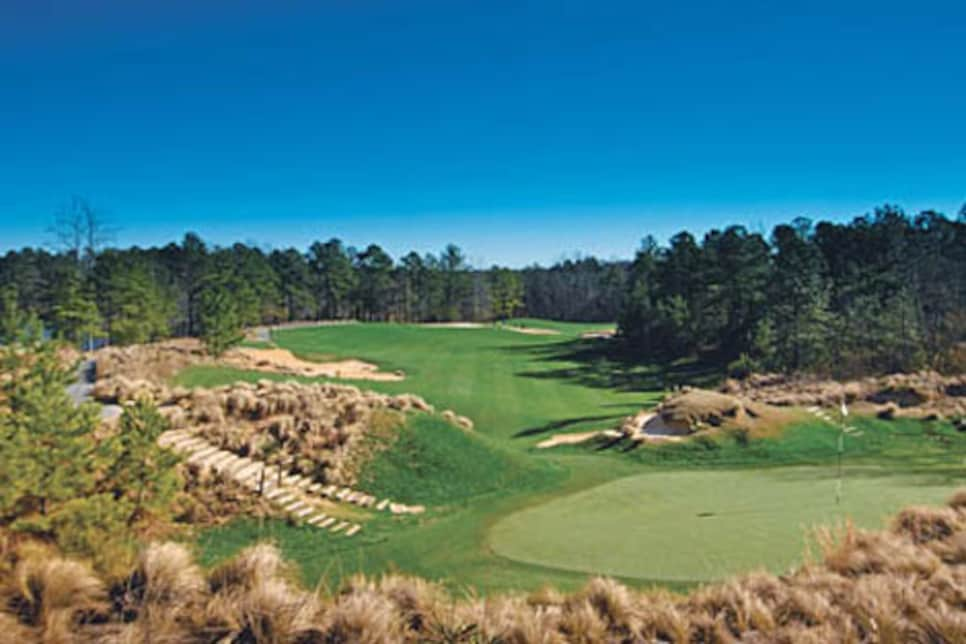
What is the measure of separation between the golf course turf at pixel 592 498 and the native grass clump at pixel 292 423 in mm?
734

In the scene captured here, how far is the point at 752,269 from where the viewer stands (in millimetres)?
44188

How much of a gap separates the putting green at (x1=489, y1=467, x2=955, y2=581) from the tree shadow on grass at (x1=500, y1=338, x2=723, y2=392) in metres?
23.8

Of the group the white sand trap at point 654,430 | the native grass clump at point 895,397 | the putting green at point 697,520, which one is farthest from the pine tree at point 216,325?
the putting green at point 697,520

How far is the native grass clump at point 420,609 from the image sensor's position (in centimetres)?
358

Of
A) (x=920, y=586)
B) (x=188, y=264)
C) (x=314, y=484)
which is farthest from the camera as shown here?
(x=188, y=264)

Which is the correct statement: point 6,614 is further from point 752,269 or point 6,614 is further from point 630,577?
point 752,269

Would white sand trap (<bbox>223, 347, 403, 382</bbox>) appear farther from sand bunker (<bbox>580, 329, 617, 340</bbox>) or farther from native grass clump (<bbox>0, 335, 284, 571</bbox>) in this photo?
sand bunker (<bbox>580, 329, 617, 340</bbox>)

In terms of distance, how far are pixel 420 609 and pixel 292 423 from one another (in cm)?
1281

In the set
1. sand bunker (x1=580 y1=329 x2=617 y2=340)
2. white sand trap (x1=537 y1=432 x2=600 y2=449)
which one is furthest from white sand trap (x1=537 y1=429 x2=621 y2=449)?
sand bunker (x1=580 y1=329 x2=617 y2=340)

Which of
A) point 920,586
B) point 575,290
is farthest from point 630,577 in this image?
point 575,290

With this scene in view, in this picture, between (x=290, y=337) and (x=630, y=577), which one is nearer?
(x=630, y=577)

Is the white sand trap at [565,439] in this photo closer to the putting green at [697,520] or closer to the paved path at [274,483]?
the putting green at [697,520]

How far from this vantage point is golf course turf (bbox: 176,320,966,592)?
816 cm

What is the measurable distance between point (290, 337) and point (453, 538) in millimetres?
49549
